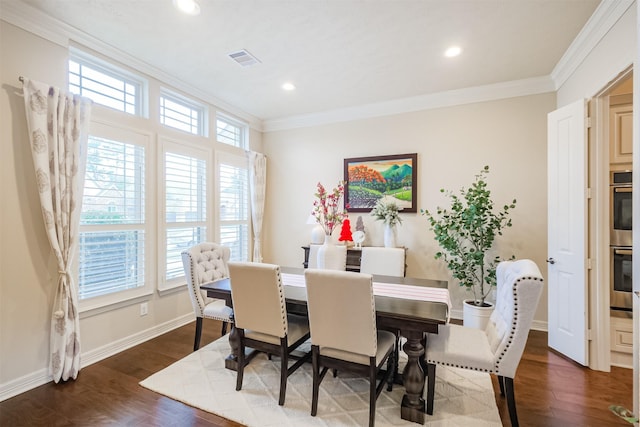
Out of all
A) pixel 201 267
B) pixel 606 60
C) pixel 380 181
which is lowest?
pixel 201 267

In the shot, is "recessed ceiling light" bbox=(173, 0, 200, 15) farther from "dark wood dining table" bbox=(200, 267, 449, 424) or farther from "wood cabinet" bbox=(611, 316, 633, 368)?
"wood cabinet" bbox=(611, 316, 633, 368)

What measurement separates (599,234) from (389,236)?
200 centimetres

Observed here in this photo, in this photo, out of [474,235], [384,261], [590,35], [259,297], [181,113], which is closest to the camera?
[259,297]

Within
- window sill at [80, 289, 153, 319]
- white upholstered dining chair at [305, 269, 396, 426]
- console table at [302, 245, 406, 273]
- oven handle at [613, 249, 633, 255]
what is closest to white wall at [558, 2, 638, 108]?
oven handle at [613, 249, 633, 255]

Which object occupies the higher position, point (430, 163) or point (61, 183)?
point (430, 163)

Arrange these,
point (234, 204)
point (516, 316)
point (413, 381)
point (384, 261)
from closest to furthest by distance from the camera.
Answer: point (516, 316) < point (413, 381) < point (384, 261) < point (234, 204)

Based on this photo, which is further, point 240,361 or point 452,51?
point 452,51

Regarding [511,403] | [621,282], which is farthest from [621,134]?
[511,403]

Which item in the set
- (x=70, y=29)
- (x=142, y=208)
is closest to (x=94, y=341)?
(x=142, y=208)

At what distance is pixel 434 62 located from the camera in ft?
10.0

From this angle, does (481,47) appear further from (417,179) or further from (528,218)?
(528,218)

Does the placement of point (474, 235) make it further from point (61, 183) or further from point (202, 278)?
point (61, 183)

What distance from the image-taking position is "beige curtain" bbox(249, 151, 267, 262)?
186 inches

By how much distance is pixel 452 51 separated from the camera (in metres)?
2.84
